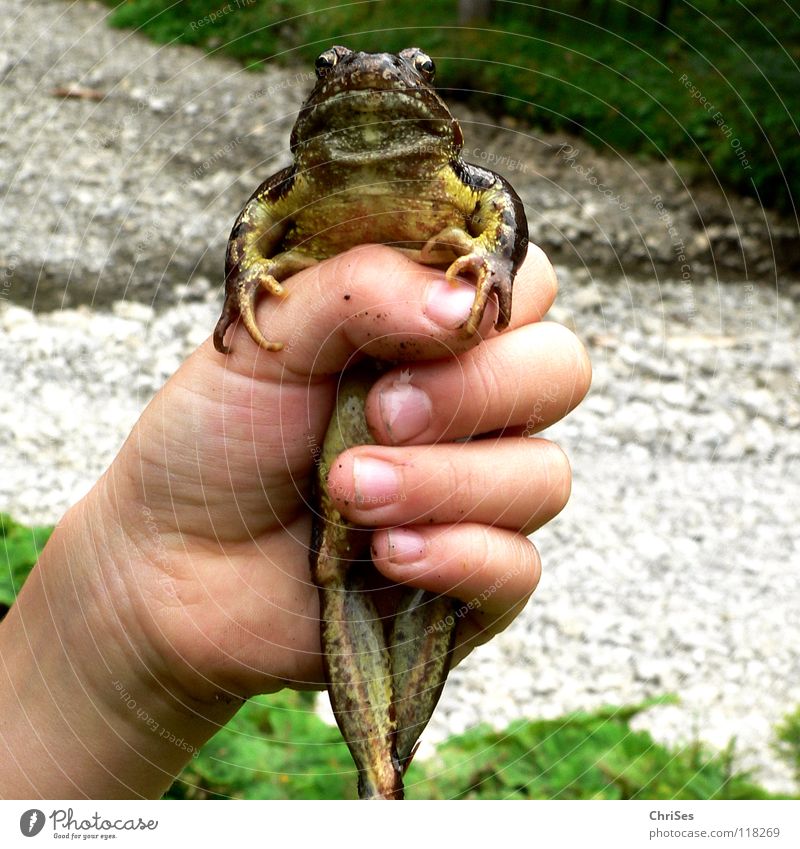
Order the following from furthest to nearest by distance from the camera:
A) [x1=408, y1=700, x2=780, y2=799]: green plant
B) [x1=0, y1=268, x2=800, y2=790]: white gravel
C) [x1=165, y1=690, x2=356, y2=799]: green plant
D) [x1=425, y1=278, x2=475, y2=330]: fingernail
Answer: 1. [x1=0, y1=268, x2=800, y2=790]: white gravel
2. [x1=408, y1=700, x2=780, y2=799]: green plant
3. [x1=165, y1=690, x2=356, y2=799]: green plant
4. [x1=425, y1=278, x2=475, y2=330]: fingernail

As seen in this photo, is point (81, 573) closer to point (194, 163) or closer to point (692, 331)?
point (692, 331)

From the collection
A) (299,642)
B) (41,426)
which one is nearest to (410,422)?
(299,642)

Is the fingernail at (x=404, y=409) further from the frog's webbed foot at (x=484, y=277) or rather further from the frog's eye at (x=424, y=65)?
the frog's eye at (x=424, y=65)

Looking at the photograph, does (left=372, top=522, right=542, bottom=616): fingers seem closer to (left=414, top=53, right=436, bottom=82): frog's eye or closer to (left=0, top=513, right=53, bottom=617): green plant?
(left=414, top=53, right=436, bottom=82): frog's eye

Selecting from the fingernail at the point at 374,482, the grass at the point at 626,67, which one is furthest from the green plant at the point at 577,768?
the grass at the point at 626,67

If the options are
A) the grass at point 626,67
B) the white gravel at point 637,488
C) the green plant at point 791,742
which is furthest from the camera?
the grass at point 626,67

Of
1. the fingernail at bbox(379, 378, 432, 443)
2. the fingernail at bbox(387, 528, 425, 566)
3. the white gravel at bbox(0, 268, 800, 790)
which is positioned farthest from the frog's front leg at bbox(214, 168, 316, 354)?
the white gravel at bbox(0, 268, 800, 790)
